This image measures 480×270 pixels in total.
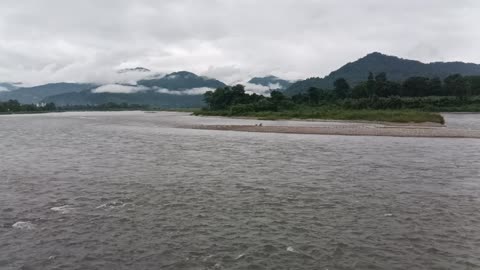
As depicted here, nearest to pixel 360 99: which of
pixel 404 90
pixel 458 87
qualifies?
pixel 404 90

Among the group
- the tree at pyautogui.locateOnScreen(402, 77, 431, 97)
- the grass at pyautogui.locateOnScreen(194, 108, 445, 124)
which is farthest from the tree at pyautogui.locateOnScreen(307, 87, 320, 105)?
the tree at pyautogui.locateOnScreen(402, 77, 431, 97)

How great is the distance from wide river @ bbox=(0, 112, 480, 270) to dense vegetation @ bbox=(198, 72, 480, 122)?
91.7 metres

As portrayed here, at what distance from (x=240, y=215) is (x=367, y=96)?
563 feet

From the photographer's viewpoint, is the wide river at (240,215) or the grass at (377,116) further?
the grass at (377,116)

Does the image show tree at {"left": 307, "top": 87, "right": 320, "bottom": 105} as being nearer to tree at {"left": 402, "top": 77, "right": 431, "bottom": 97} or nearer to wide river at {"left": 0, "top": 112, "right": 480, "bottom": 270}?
tree at {"left": 402, "top": 77, "right": 431, "bottom": 97}

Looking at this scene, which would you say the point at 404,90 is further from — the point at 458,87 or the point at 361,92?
the point at 458,87

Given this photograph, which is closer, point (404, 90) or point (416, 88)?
point (404, 90)

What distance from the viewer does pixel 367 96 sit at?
179m

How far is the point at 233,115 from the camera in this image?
154000 mm

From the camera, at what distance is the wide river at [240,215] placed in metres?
13.0

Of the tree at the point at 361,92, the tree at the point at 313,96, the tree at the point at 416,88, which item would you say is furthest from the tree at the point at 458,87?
the tree at the point at 313,96

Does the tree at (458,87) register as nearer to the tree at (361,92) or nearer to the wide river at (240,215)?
the tree at (361,92)

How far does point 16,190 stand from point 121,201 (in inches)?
276

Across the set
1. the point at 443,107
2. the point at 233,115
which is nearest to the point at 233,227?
the point at 233,115
